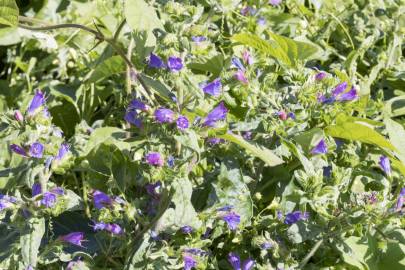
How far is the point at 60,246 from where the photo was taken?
1.84 metres

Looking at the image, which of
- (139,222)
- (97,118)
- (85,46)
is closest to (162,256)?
(139,222)

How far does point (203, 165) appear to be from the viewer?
6.77ft

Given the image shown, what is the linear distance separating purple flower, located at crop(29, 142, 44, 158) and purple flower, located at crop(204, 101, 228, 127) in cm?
44

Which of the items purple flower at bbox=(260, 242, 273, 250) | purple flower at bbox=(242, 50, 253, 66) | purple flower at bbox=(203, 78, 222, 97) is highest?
Result: purple flower at bbox=(203, 78, 222, 97)

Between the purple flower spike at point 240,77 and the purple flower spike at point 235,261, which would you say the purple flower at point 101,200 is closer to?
the purple flower spike at point 235,261

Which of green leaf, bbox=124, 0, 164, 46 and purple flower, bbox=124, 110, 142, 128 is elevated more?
green leaf, bbox=124, 0, 164, 46

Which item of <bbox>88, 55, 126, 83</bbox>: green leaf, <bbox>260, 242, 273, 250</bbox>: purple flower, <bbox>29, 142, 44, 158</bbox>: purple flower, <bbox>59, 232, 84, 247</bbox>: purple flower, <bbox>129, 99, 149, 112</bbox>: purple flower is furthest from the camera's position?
<bbox>88, 55, 126, 83</bbox>: green leaf

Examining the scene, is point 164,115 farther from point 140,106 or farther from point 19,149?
point 19,149

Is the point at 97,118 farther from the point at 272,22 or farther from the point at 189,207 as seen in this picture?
the point at 189,207

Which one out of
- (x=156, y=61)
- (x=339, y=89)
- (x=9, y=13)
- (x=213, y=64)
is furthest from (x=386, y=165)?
(x=9, y=13)

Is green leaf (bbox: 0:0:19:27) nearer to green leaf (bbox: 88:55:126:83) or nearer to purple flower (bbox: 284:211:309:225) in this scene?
green leaf (bbox: 88:55:126:83)

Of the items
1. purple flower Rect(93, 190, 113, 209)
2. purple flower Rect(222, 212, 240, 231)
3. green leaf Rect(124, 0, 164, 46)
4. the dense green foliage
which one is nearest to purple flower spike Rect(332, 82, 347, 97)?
the dense green foliage

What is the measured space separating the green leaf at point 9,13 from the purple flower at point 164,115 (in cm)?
62

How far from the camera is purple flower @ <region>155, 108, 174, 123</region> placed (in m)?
1.63
